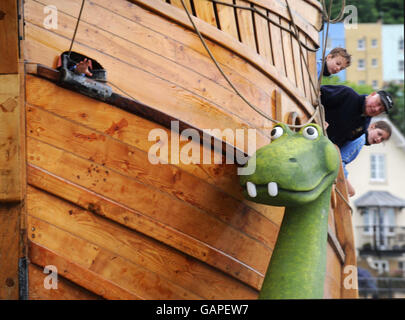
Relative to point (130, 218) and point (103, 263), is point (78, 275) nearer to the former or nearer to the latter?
point (103, 263)

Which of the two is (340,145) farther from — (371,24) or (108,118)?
(371,24)

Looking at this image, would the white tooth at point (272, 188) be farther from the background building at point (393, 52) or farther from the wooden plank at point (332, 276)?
the background building at point (393, 52)

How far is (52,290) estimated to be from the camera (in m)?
3.09

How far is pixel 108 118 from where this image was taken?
316 cm

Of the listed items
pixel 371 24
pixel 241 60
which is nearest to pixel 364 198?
pixel 371 24

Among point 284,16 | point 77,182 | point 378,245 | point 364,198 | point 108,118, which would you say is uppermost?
point 364,198

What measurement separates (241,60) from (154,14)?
56cm

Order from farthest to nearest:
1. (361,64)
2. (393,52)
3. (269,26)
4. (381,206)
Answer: (393,52) < (361,64) < (381,206) < (269,26)

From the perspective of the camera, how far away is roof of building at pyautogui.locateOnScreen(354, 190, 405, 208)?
22.1 meters

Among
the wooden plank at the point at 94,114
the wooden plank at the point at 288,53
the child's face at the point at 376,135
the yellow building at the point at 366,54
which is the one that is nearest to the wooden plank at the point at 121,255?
the wooden plank at the point at 94,114

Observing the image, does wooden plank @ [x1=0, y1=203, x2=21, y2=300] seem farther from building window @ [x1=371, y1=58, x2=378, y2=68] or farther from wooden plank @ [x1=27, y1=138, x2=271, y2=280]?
building window @ [x1=371, y1=58, x2=378, y2=68]

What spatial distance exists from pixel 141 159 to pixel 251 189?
0.60 meters

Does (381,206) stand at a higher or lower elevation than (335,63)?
higher

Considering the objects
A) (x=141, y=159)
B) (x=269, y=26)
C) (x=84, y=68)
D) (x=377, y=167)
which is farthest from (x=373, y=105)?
(x=377, y=167)
